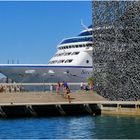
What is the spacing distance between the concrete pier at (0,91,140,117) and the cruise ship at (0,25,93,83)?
40.7 metres

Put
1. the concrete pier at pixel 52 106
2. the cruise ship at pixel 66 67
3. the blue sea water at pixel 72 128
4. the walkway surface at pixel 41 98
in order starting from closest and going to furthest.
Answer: the blue sea water at pixel 72 128
the concrete pier at pixel 52 106
the walkway surface at pixel 41 98
the cruise ship at pixel 66 67

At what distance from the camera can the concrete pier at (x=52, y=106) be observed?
49.8 metres

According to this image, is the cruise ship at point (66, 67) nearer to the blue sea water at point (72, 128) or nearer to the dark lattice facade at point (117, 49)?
the dark lattice facade at point (117, 49)

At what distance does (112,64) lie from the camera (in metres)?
56.0

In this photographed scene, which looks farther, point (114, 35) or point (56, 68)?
point (56, 68)

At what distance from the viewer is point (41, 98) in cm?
5306

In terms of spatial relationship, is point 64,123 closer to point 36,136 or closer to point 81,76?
point 36,136

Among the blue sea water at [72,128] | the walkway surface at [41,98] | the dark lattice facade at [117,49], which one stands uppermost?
the dark lattice facade at [117,49]

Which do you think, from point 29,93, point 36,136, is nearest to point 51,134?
point 36,136

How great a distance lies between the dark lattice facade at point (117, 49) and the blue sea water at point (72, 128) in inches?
243

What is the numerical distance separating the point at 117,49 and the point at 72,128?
52.2 feet

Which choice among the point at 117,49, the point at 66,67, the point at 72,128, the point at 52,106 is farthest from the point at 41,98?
the point at 66,67

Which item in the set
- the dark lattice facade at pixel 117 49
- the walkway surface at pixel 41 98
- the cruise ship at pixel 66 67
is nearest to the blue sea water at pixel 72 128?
the walkway surface at pixel 41 98

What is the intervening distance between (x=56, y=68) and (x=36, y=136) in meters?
59.5
